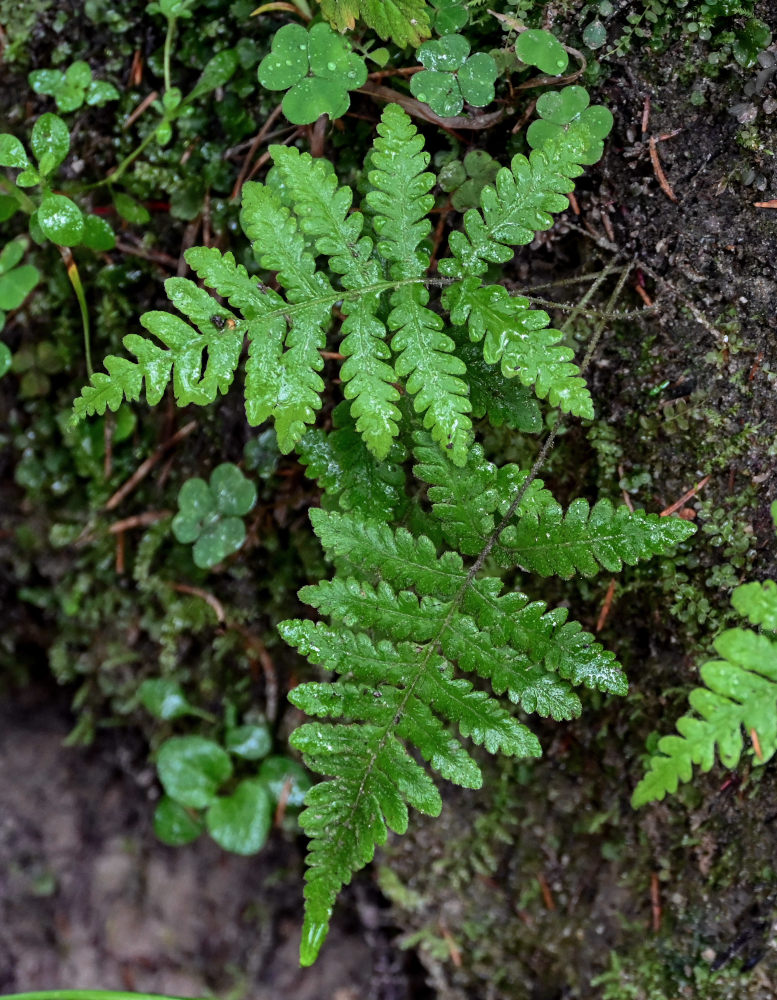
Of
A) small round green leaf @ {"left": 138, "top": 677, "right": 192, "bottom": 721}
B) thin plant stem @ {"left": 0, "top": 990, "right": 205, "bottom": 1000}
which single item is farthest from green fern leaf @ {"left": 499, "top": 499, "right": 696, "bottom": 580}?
small round green leaf @ {"left": 138, "top": 677, "right": 192, "bottom": 721}

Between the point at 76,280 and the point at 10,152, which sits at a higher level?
the point at 10,152

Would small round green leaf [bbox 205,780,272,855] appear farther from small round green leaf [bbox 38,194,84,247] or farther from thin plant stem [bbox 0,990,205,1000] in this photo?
small round green leaf [bbox 38,194,84,247]

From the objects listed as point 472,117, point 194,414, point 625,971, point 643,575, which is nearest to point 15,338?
point 194,414

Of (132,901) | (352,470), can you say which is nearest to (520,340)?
(352,470)

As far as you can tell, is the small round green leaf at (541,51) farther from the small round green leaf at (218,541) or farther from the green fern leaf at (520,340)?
the small round green leaf at (218,541)

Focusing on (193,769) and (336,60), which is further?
(193,769)

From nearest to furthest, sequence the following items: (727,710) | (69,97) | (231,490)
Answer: (727,710) → (69,97) → (231,490)

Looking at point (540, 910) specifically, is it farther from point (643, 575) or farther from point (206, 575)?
point (206, 575)

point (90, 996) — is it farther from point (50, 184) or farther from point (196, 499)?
point (50, 184)
